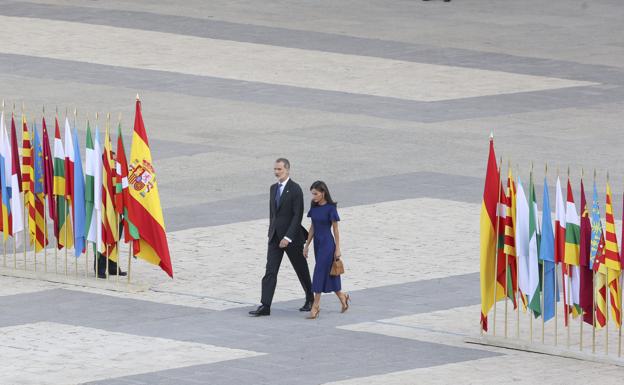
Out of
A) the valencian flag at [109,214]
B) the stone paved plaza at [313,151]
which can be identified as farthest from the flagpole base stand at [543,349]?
the valencian flag at [109,214]

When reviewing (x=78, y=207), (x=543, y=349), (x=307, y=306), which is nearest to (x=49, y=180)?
(x=78, y=207)

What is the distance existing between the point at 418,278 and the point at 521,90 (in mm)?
A: 14596

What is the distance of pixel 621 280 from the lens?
648 inches

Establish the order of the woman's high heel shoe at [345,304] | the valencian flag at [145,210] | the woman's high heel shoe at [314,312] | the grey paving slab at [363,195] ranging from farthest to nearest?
1. the grey paving slab at [363,195]
2. the valencian flag at [145,210]
3. the woman's high heel shoe at [345,304]
4. the woman's high heel shoe at [314,312]

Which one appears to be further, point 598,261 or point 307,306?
point 307,306

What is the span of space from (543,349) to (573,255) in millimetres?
965

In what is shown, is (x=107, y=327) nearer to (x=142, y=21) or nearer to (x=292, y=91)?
Answer: (x=292, y=91)

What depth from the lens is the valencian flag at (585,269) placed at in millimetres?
16609

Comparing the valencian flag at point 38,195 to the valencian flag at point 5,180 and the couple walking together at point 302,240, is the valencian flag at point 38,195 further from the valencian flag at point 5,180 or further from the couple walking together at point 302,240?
the couple walking together at point 302,240

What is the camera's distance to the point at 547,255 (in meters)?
16.8

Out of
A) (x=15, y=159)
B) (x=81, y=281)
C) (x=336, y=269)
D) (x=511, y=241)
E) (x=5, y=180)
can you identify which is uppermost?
(x=15, y=159)

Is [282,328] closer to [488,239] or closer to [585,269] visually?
[488,239]

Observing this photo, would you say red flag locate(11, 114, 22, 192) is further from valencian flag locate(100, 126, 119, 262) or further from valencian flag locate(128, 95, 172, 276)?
valencian flag locate(128, 95, 172, 276)

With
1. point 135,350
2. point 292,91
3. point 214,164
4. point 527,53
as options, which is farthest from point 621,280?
point 527,53
